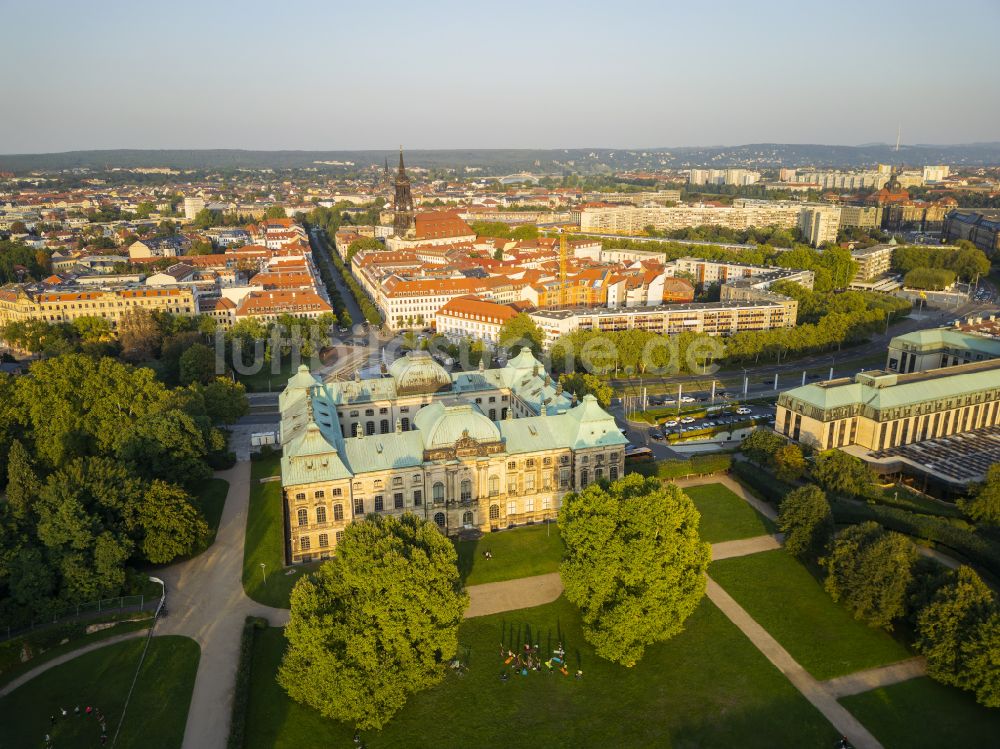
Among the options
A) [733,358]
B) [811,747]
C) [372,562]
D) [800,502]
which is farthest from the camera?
[733,358]

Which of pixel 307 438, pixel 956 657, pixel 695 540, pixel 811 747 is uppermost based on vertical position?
pixel 307 438

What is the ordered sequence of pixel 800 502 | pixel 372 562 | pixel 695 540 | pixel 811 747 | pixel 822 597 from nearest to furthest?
pixel 811 747, pixel 372 562, pixel 695 540, pixel 822 597, pixel 800 502

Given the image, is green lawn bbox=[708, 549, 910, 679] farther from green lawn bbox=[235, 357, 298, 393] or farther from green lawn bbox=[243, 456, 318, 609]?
green lawn bbox=[235, 357, 298, 393]

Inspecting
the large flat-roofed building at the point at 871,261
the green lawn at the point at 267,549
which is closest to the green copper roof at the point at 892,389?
the green lawn at the point at 267,549

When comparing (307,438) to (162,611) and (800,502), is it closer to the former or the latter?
(162,611)

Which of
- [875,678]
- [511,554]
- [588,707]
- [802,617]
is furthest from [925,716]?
[511,554]

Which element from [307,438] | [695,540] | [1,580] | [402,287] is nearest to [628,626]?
[695,540]

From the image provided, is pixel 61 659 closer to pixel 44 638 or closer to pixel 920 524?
pixel 44 638
